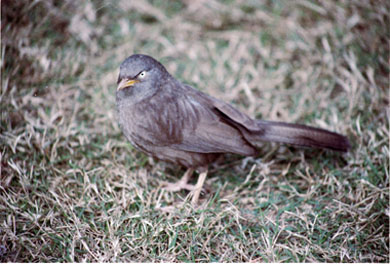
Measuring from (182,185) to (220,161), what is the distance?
2.11 feet

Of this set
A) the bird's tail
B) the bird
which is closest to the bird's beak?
the bird

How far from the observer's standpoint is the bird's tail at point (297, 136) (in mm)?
4559

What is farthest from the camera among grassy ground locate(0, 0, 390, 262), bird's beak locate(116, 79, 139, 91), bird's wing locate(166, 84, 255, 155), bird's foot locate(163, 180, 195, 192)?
bird's foot locate(163, 180, 195, 192)

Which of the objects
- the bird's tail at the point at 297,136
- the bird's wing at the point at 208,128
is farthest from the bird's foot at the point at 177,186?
the bird's tail at the point at 297,136

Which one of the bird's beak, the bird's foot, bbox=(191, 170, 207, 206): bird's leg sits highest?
the bird's beak

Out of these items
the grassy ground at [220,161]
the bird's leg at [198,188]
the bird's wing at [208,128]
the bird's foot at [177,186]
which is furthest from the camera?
the bird's foot at [177,186]

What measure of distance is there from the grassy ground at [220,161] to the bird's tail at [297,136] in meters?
0.39

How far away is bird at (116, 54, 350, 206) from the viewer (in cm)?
421

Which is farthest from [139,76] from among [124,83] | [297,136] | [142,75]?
[297,136]

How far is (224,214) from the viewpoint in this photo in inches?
165

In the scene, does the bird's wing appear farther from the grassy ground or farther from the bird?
the grassy ground

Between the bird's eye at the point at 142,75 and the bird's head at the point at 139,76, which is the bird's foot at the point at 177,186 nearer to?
the bird's head at the point at 139,76

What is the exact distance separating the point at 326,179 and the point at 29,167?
325cm

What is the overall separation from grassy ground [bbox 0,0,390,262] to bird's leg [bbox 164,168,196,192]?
0.35 ft
